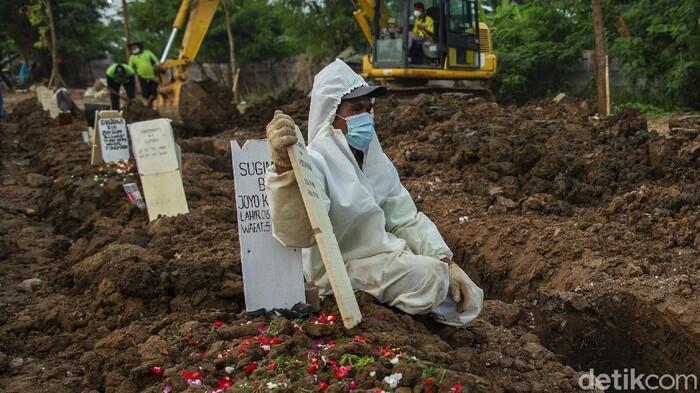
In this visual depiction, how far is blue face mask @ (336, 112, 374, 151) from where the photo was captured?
4.45 metres

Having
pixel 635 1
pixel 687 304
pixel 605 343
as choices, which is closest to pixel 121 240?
pixel 605 343

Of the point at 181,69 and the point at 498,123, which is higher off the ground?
the point at 181,69

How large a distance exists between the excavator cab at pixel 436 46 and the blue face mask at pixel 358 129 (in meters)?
11.4

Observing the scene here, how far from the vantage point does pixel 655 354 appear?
553 cm

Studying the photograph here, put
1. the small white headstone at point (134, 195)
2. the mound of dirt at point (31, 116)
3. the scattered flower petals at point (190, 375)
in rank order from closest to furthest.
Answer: the scattered flower petals at point (190, 375), the small white headstone at point (134, 195), the mound of dirt at point (31, 116)

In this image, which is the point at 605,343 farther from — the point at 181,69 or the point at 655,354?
the point at 181,69

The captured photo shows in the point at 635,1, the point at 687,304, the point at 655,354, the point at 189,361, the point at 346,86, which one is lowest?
the point at 655,354

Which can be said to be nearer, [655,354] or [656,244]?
[655,354]

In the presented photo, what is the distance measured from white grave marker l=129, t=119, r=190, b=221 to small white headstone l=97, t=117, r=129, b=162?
8.69 feet

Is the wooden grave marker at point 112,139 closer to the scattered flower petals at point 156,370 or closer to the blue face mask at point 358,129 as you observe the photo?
the blue face mask at point 358,129

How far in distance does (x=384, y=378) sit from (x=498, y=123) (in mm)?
8834

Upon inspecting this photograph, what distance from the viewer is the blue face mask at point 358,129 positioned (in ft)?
14.6

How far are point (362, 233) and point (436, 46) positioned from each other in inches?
471

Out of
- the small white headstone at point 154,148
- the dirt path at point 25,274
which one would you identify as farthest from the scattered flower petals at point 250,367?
the small white headstone at point 154,148
